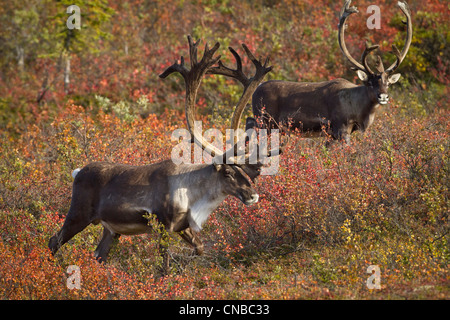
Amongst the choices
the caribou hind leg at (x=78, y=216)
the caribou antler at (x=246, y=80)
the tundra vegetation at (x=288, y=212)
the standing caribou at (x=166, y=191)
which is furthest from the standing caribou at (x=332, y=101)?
the caribou hind leg at (x=78, y=216)

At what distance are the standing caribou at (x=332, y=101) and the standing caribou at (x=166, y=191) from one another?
10.1 ft

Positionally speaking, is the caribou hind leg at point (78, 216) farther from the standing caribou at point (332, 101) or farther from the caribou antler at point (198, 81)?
the standing caribou at point (332, 101)

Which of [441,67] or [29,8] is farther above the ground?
[29,8]

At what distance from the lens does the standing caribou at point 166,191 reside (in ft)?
24.1

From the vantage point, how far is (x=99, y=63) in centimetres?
1886

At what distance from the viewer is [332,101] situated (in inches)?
429

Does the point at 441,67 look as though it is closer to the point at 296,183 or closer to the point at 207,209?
the point at 296,183

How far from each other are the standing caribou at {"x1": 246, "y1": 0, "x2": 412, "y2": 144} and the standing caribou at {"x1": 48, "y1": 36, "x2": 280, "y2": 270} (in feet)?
10.1

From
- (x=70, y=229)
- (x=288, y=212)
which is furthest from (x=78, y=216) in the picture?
(x=288, y=212)

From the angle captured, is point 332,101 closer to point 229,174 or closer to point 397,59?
point 397,59

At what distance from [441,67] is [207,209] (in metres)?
10.4

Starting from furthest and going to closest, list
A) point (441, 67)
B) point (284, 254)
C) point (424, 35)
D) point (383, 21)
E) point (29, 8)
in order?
point (29, 8), point (383, 21), point (424, 35), point (441, 67), point (284, 254)

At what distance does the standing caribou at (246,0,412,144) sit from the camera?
1066cm

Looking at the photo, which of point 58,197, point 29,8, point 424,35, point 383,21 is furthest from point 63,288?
point 29,8
